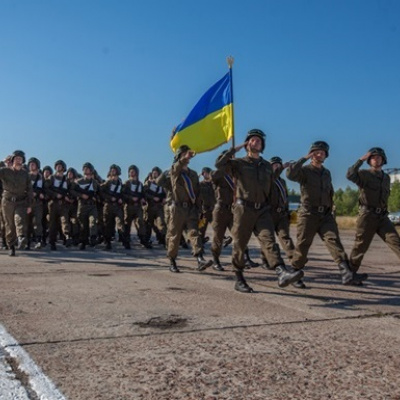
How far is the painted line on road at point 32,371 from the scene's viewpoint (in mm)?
2770

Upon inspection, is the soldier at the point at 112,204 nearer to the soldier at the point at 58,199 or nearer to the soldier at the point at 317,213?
the soldier at the point at 58,199

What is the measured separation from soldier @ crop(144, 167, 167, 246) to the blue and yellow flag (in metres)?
1.92

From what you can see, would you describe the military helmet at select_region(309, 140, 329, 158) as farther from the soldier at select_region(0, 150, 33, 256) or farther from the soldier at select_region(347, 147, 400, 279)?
the soldier at select_region(0, 150, 33, 256)

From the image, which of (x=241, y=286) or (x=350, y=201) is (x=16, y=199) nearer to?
(x=241, y=286)

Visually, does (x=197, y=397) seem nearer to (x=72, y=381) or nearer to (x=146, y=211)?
(x=72, y=381)

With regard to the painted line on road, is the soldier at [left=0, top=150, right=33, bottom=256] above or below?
above

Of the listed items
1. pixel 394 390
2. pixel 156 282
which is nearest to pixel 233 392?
pixel 394 390

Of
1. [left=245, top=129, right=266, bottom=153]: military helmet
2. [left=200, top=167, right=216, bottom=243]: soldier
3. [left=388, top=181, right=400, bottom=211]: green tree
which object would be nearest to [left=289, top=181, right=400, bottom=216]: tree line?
[left=388, top=181, right=400, bottom=211]: green tree

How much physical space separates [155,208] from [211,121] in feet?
11.0

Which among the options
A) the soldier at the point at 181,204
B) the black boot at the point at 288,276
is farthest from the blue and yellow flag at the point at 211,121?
the black boot at the point at 288,276

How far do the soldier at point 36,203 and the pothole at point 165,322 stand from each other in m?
8.03

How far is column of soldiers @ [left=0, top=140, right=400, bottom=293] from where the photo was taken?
247 inches

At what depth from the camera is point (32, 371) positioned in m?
3.11

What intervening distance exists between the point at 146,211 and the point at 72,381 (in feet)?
34.3
